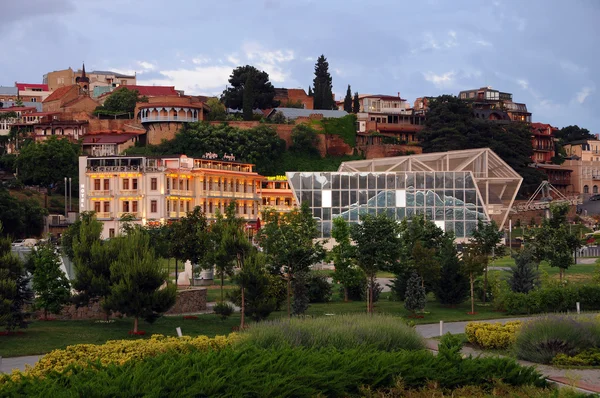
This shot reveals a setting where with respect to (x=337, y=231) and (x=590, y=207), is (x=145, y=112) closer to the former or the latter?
(x=590, y=207)

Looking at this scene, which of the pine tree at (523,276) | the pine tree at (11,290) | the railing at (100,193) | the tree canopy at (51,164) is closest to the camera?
the pine tree at (11,290)

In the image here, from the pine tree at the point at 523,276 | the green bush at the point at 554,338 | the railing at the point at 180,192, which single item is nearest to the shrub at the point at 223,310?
the green bush at the point at 554,338

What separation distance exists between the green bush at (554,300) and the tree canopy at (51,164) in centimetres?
7278

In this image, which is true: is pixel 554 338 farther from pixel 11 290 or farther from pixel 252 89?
pixel 252 89

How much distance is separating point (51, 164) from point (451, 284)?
70274mm

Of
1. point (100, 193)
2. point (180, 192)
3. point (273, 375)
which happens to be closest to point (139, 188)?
point (100, 193)

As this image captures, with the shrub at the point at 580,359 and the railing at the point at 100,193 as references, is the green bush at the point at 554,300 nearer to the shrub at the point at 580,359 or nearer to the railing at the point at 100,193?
the shrub at the point at 580,359

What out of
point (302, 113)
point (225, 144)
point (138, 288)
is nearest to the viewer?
point (138, 288)

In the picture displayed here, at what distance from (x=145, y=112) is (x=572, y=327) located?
9541 cm

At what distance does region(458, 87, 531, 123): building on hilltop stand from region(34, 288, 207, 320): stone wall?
10287 centimetres

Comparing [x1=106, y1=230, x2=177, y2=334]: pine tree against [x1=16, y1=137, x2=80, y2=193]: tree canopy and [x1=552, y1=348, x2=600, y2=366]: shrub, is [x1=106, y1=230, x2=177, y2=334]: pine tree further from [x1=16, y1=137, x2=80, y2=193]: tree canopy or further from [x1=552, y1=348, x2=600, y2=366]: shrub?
[x1=16, y1=137, x2=80, y2=193]: tree canopy

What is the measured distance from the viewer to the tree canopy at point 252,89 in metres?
127

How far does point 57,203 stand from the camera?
315 ft

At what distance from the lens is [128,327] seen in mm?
31078
